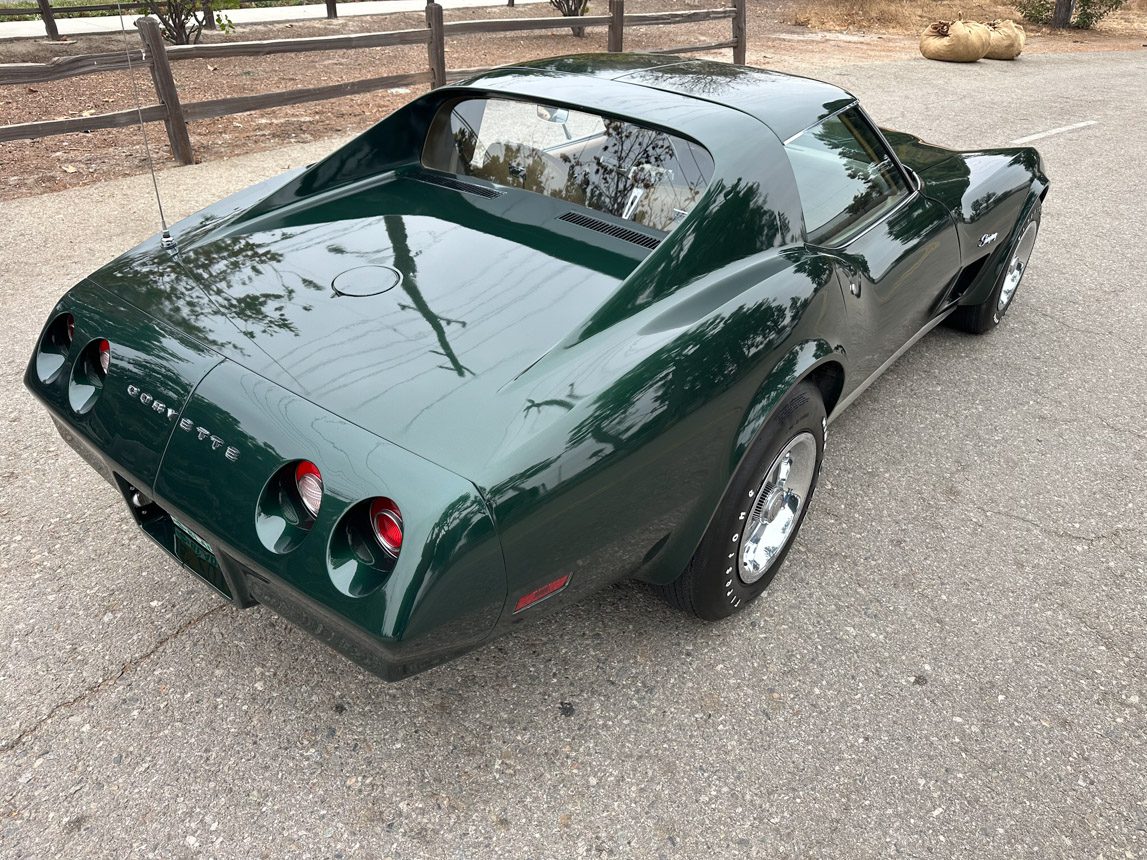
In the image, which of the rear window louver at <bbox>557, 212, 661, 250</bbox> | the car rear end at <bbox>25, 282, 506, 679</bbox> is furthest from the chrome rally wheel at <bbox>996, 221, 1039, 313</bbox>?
the car rear end at <bbox>25, 282, 506, 679</bbox>

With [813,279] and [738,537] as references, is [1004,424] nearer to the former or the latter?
[813,279]

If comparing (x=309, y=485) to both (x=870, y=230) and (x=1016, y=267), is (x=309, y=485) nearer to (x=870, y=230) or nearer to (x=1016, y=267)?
(x=870, y=230)

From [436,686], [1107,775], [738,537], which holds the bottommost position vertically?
[1107,775]

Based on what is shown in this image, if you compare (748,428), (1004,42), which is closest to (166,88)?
(748,428)

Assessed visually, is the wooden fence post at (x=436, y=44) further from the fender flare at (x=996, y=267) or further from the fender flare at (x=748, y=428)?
the fender flare at (x=748, y=428)

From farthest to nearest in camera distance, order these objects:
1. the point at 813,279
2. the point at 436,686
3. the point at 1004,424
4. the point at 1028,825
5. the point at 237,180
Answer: the point at 237,180, the point at 1004,424, the point at 813,279, the point at 436,686, the point at 1028,825

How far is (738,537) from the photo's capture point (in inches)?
95.9

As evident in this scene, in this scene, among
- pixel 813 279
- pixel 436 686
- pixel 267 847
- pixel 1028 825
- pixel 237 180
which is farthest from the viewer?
pixel 237 180

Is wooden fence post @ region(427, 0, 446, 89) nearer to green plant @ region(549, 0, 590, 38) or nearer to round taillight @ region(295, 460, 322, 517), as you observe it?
green plant @ region(549, 0, 590, 38)

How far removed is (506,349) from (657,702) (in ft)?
3.55

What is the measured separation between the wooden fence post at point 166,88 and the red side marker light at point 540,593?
20.2 feet

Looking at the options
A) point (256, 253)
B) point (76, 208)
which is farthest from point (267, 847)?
point (76, 208)

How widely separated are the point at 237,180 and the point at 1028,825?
6469 mm

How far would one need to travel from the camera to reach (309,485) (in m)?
1.91
